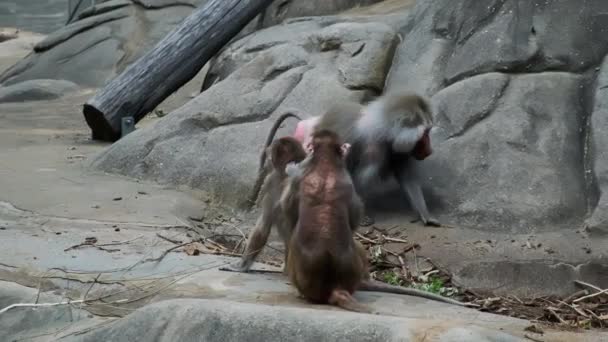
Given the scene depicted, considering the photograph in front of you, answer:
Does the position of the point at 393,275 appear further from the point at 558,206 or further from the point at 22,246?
the point at 22,246

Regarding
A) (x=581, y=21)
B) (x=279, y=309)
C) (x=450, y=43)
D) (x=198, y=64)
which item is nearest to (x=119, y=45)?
(x=198, y=64)

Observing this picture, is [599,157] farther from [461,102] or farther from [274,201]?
[274,201]

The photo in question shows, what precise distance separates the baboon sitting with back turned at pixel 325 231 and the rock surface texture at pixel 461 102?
88.6 inches

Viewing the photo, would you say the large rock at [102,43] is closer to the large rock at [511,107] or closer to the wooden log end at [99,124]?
the wooden log end at [99,124]

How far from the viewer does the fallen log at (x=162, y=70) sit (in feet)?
34.7

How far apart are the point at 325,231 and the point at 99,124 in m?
5.87

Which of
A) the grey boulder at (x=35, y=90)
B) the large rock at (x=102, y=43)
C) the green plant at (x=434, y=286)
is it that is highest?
the green plant at (x=434, y=286)

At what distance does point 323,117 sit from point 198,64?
372 cm

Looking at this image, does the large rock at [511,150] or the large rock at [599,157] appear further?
the large rock at [511,150]

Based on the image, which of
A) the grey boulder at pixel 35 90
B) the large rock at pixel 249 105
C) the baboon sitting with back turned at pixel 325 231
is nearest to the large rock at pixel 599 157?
the large rock at pixel 249 105

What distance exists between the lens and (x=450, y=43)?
871cm

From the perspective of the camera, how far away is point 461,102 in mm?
8031

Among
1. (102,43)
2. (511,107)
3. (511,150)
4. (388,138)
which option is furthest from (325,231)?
(102,43)

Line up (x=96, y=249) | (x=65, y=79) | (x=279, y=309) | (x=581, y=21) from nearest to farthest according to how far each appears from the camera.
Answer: (x=279, y=309)
(x=96, y=249)
(x=581, y=21)
(x=65, y=79)
